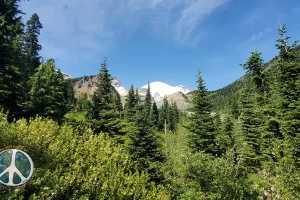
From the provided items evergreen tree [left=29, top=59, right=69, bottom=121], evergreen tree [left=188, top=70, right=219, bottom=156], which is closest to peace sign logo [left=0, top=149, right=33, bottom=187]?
evergreen tree [left=188, top=70, right=219, bottom=156]

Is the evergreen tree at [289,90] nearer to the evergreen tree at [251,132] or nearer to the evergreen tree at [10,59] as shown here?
the evergreen tree at [251,132]

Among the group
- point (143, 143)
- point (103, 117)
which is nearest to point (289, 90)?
point (143, 143)

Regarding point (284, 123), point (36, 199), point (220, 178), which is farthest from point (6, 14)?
point (284, 123)

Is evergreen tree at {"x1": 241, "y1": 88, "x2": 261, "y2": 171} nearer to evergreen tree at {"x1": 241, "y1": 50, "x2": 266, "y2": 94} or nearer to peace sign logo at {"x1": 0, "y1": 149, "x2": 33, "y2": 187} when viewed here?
evergreen tree at {"x1": 241, "y1": 50, "x2": 266, "y2": 94}

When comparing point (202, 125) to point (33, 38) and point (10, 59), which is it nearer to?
point (10, 59)

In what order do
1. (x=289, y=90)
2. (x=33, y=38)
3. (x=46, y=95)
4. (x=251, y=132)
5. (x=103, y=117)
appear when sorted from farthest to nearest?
(x=33, y=38) → (x=251, y=132) → (x=103, y=117) → (x=46, y=95) → (x=289, y=90)

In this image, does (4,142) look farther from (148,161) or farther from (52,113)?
(52,113)

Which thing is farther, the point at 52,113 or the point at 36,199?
the point at 52,113

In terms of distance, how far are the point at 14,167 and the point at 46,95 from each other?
20.9m

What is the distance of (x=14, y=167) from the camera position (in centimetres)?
753

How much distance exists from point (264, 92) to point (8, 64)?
2728cm

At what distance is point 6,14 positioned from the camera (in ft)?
82.6

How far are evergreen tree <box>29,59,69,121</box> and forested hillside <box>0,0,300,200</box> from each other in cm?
11

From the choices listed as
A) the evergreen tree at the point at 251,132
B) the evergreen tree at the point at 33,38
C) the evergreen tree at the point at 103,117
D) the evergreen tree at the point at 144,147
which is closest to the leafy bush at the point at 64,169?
the evergreen tree at the point at 144,147
